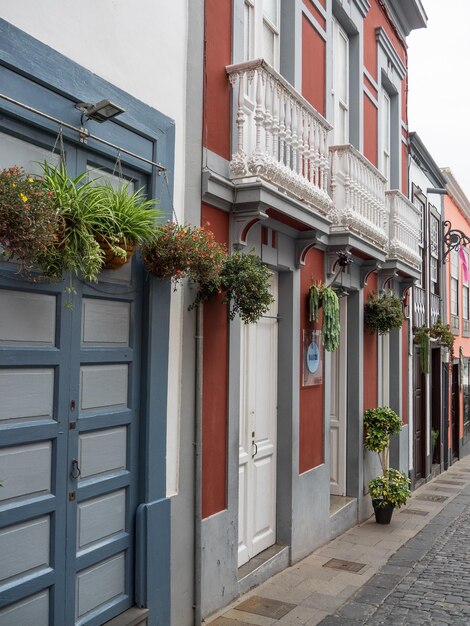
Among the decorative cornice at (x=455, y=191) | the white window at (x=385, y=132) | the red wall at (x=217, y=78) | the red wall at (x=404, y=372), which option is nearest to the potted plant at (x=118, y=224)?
the red wall at (x=217, y=78)

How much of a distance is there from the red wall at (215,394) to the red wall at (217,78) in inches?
25.3

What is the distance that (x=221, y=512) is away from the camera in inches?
228

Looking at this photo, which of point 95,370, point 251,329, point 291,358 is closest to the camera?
point 95,370

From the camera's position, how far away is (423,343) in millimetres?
13312

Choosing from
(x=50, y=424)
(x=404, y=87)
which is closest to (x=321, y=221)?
(x=50, y=424)

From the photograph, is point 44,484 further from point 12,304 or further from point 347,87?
point 347,87

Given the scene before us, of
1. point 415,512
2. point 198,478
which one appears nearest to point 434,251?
point 415,512

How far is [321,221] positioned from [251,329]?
1.49 meters

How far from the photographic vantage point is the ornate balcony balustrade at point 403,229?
35.1 ft

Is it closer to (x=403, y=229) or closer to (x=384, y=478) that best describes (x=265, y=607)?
(x=384, y=478)

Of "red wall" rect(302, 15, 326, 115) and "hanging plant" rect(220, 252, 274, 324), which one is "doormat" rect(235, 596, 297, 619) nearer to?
"hanging plant" rect(220, 252, 274, 324)

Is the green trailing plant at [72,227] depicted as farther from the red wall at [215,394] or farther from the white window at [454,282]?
the white window at [454,282]

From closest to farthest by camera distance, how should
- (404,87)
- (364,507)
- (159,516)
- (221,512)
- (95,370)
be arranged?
1. (95,370)
2. (159,516)
3. (221,512)
4. (364,507)
5. (404,87)

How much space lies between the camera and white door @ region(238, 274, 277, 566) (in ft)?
21.9
